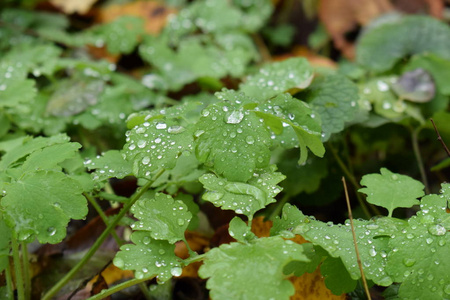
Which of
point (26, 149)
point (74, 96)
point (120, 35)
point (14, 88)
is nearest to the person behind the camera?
point (26, 149)

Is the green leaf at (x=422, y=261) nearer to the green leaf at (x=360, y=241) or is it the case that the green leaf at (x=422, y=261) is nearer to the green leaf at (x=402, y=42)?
the green leaf at (x=360, y=241)

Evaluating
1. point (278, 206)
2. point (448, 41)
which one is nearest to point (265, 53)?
point (448, 41)

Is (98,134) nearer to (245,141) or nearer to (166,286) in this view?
(166,286)

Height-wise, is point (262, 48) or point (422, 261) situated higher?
point (422, 261)

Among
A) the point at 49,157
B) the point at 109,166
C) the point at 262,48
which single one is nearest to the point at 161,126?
the point at 109,166

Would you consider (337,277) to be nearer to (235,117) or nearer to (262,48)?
(235,117)

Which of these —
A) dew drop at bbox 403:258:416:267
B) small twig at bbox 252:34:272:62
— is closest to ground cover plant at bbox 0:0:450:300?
dew drop at bbox 403:258:416:267
